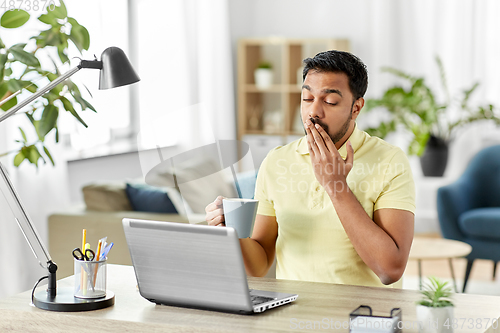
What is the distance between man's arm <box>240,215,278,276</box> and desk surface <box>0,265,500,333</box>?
8.8 inches

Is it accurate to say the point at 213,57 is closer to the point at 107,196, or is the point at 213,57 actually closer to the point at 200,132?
the point at 107,196

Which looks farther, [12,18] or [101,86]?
[12,18]

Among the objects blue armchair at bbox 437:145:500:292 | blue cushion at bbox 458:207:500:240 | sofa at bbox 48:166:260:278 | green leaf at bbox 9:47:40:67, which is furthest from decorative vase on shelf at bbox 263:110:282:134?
green leaf at bbox 9:47:40:67

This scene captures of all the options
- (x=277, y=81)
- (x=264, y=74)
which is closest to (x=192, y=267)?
(x=264, y=74)

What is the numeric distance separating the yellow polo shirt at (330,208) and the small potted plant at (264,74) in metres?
4.29

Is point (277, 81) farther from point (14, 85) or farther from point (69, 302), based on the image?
point (69, 302)

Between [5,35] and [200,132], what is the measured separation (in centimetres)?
209

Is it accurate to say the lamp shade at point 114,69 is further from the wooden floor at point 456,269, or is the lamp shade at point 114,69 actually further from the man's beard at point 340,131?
the wooden floor at point 456,269

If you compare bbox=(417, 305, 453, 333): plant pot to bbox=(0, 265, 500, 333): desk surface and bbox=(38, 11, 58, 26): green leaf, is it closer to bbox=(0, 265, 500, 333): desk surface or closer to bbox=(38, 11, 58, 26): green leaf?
bbox=(0, 265, 500, 333): desk surface

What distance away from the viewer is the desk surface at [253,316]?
1.12m

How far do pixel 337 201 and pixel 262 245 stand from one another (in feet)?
1.00

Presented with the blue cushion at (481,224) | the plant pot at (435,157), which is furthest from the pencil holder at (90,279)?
the plant pot at (435,157)

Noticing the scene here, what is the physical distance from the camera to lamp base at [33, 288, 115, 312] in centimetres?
125

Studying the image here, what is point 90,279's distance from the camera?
1324 millimetres
